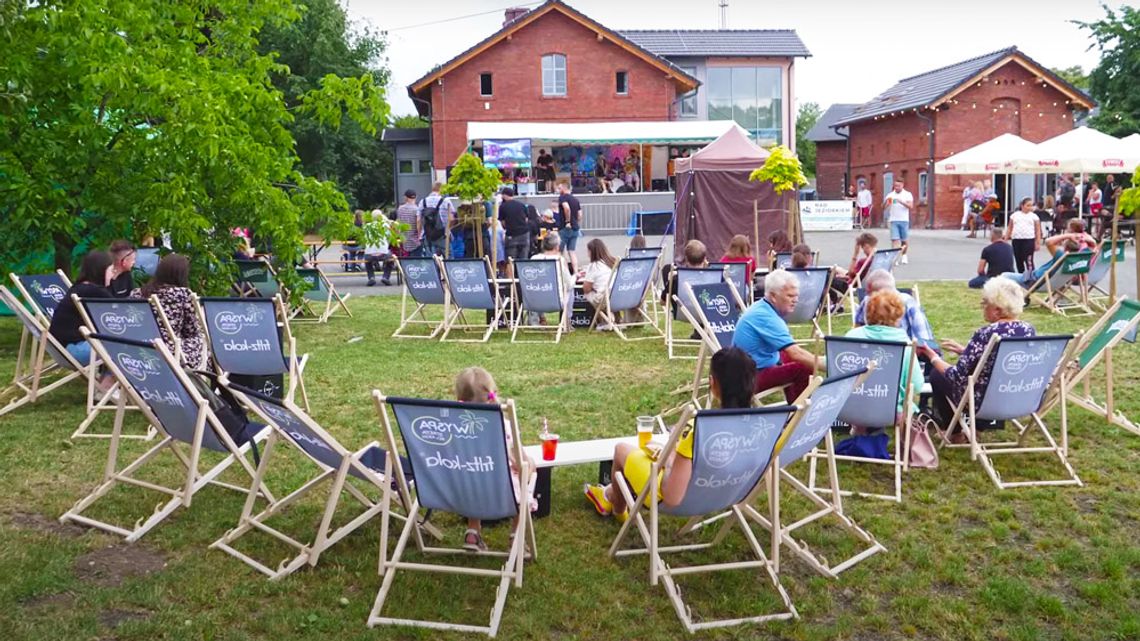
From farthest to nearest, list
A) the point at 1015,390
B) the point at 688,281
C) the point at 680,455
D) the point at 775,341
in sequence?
1. the point at 688,281
2. the point at 775,341
3. the point at 1015,390
4. the point at 680,455

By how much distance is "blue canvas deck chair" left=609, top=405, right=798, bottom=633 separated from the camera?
3822mm

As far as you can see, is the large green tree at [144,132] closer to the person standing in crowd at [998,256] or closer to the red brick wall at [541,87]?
the person standing in crowd at [998,256]

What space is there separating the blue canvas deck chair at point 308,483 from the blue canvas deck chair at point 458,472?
21 centimetres

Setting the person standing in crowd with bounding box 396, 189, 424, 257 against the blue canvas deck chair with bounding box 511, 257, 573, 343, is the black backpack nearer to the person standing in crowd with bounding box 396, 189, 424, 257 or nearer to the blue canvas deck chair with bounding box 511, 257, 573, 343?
the person standing in crowd with bounding box 396, 189, 424, 257

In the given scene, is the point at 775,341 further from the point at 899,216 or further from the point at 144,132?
the point at 899,216

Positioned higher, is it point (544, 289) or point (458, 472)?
point (544, 289)

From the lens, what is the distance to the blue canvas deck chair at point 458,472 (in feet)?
12.4

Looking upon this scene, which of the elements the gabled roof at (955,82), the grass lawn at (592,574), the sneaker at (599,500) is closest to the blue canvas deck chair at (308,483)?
the grass lawn at (592,574)

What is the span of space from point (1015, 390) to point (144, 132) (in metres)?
7.71

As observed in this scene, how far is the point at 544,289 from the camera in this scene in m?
10.7

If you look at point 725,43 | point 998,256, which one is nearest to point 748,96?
point 725,43

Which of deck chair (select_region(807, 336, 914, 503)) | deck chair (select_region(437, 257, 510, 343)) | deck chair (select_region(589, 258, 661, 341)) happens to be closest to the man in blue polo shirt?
deck chair (select_region(807, 336, 914, 503))

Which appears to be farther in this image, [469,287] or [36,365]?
[469,287]

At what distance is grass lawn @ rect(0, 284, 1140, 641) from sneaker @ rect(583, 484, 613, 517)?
6cm
